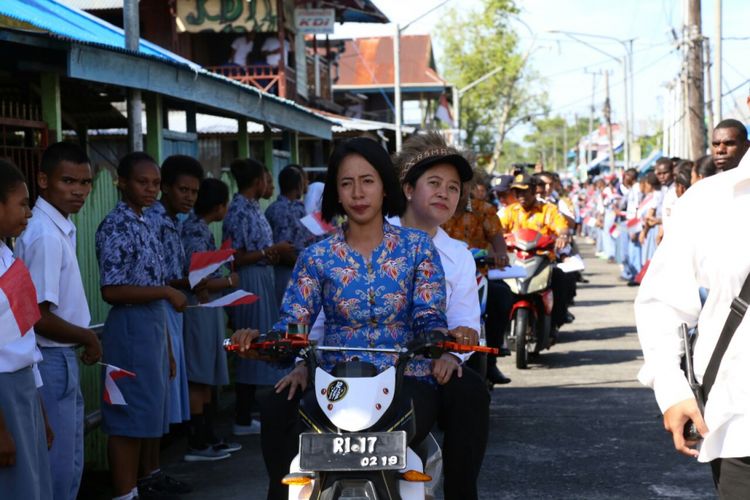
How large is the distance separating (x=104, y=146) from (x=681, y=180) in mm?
11547

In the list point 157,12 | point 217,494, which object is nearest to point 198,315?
point 217,494

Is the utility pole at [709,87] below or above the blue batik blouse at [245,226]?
above

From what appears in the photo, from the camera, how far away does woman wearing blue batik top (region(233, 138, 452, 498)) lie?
15.0 feet

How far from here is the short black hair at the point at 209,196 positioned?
8.34m

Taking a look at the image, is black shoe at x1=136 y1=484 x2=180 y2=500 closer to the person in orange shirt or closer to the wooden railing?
the person in orange shirt

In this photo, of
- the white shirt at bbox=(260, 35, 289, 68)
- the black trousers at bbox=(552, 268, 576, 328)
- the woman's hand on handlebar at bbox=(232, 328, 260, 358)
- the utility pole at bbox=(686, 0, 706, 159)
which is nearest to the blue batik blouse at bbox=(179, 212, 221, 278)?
the woman's hand on handlebar at bbox=(232, 328, 260, 358)

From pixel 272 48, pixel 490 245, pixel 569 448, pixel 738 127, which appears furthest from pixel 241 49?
pixel 569 448

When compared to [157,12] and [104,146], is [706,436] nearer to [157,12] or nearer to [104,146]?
[104,146]

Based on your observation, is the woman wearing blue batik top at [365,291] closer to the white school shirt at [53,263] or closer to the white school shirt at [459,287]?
the white school shirt at [459,287]

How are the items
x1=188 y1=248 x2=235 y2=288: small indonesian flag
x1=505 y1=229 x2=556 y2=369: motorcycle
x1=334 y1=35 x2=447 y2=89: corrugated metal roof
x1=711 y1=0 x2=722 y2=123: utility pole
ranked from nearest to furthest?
x1=188 y1=248 x2=235 y2=288: small indonesian flag < x1=505 y1=229 x2=556 y2=369: motorcycle < x1=711 y1=0 x2=722 y2=123: utility pole < x1=334 y1=35 x2=447 y2=89: corrugated metal roof

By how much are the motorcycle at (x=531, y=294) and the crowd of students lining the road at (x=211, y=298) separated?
2196 millimetres

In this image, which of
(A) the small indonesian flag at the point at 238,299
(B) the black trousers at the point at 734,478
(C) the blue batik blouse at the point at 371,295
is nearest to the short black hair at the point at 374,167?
(C) the blue batik blouse at the point at 371,295

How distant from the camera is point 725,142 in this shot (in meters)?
9.52

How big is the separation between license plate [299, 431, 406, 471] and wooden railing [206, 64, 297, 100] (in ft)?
81.7
